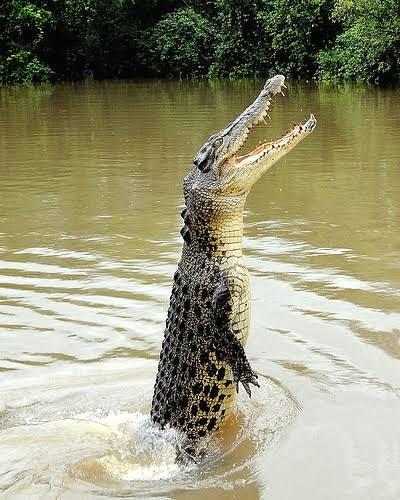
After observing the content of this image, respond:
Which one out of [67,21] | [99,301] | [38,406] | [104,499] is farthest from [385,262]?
[67,21]

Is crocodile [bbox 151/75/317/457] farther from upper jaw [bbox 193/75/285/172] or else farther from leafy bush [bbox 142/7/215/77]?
leafy bush [bbox 142/7/215/77]

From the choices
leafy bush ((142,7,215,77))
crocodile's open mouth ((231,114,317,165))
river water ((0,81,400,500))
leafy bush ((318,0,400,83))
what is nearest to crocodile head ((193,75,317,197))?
crocodile's open mouth ((231,114,317,165))

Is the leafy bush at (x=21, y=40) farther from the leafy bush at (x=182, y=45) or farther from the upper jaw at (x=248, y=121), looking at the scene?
the upper jaw at (x=248, y=121)

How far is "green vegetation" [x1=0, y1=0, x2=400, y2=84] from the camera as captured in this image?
28266mm

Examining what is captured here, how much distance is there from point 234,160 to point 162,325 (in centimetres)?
152

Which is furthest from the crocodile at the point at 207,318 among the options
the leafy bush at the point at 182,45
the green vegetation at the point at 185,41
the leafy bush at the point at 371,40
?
the leafy bush at the point at 182,45

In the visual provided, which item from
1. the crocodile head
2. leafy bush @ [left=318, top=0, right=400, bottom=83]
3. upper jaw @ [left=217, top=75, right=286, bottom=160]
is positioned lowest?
the crocodile head

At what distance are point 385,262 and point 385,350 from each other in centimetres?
159

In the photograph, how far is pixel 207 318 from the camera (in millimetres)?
3629

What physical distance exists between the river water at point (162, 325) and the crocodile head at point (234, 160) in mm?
1149

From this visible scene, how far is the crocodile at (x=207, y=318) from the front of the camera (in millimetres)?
3605

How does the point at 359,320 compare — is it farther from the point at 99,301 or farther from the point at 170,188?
the point at 170,188

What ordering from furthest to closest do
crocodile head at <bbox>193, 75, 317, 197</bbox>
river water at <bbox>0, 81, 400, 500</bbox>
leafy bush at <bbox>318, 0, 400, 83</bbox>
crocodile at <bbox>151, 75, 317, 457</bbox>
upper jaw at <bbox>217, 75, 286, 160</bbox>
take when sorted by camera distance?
leafy bush at <bbox>318, 0, 400, 83</bbox> < upper jaw at <bbox>217, 75, 286, 160</bbox> < crocodile head at <bbox>193, 75, 317, 197</bbox> < crocodile at <bbox>151, 75, 317, 457</bbox> < river water at <bbox>0, 81, 400, 500</bbox>

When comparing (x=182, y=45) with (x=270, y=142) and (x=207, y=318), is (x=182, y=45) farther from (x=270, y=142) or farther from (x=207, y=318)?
(x=207, y=318)
